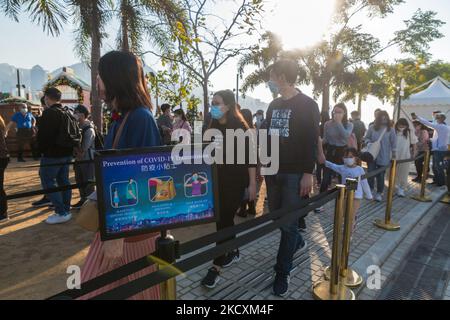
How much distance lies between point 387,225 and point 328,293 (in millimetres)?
2624

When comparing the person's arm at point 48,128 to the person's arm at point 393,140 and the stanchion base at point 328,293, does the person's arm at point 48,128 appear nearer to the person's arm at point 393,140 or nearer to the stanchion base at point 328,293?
the stanchion base at point 328,293

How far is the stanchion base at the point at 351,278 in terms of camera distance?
3.31 meters

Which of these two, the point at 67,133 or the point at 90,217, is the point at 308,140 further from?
the point at 67,133

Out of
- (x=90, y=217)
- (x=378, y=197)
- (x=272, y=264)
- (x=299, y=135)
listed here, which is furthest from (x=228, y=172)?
(x=378, y=197)

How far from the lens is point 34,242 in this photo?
4.32 metres

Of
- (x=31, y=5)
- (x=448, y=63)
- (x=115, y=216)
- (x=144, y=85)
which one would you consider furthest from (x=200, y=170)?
(x=448, y=63)

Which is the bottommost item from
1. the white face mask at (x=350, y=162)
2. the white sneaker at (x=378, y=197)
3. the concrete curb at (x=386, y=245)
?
the concrete curb at (x=386, y=245)

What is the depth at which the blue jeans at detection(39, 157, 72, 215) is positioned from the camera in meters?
4.93

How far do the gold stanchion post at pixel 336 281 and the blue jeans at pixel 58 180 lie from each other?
4.08m

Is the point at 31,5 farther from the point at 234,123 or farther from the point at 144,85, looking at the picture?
the point at 144,85

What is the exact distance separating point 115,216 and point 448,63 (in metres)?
57.2

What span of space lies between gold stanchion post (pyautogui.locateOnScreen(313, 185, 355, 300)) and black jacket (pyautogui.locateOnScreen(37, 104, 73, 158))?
13.8 feet

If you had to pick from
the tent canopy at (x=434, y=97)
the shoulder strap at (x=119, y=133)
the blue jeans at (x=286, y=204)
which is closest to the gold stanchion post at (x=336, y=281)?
the blue jeans at (x=286, y=204)
